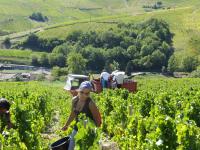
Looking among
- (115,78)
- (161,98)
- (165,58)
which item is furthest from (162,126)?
(165,58)

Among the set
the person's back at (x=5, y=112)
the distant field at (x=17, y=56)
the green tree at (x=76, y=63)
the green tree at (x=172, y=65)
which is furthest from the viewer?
the distant field at (x=17, y=56)

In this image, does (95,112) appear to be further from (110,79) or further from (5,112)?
(110,79)

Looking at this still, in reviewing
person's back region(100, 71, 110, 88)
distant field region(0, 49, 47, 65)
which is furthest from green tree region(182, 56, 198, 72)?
person's back region(100, 71, 110, 88)

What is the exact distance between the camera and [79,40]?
449 feet

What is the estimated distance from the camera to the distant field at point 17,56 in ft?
436

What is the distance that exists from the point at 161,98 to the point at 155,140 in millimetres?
7131

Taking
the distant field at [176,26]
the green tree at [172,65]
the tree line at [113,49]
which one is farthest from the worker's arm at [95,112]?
the distant field at [176,26]

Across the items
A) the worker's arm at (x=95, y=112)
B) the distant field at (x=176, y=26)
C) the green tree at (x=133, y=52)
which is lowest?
the green tree at (x=133, y=52)

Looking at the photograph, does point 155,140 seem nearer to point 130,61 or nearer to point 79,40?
point 130,61

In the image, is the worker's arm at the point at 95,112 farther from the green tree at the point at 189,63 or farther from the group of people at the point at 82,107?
the green tree at the point at 189,63

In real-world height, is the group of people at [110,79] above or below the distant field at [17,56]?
above

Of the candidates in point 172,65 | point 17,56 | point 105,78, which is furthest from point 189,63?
point 105,78

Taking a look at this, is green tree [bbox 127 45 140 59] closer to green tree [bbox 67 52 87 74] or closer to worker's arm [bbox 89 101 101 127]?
green tree [bbox 67 52 87 74]

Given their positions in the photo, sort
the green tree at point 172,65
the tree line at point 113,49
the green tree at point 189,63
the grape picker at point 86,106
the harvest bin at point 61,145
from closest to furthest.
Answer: the harvest bin at point 61,145 → the grape picker at point 86,106 → the green tree at point 172,65 → the green tree at point 189,63 → the tree line at point 113,49
